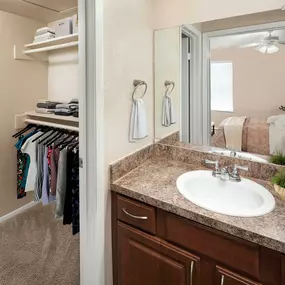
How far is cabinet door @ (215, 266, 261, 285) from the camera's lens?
97cm

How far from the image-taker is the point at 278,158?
137 centimetres

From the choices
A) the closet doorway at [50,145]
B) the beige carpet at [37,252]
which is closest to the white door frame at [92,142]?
the closet doorway at [50,145]

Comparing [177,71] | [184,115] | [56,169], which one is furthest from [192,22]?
[56,169]

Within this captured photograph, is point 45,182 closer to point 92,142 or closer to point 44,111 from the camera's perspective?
point 44,111

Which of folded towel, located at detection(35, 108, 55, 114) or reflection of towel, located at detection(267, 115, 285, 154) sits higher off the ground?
folded towel, located at detection(35, 108, 55, 114)

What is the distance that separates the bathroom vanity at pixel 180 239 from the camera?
36.4 inches

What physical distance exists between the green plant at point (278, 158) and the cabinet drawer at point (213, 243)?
0.60 m

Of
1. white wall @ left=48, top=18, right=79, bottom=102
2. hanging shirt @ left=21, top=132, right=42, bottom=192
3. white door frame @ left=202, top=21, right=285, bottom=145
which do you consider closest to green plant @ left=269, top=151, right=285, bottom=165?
white door frame @ left=202, top=21, right=285, bottom=145

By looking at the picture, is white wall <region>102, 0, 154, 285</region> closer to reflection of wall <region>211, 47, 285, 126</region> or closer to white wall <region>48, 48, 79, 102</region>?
reflection of wall <region>211, 47, 285, 126</region>

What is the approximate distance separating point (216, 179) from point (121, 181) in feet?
1.73

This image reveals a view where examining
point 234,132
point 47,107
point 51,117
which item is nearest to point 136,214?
point 234,132

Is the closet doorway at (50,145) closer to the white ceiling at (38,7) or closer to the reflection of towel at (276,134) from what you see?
the white ceiling at (38,7)

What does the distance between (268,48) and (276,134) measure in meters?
0.47

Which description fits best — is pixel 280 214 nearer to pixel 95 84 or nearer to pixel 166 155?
pixel 166 155
